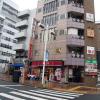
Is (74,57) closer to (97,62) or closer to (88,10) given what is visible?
(97,62)

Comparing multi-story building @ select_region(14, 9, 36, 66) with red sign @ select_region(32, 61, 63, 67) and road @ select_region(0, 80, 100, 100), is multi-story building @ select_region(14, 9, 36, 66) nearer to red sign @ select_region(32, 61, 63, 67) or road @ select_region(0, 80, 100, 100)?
red sign @ select_region(32, 61, 63, 67)

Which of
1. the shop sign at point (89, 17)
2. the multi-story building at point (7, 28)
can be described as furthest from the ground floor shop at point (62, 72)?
the multi-story building at point (7, 28)

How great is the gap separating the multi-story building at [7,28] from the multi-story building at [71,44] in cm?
2853

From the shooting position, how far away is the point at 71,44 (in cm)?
3784

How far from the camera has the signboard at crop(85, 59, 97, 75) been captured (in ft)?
124

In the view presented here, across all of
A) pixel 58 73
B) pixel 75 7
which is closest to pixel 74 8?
pixel 75 7

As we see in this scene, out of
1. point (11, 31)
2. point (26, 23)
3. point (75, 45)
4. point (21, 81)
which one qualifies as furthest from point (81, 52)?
point (11, 31)

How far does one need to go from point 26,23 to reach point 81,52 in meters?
19.4

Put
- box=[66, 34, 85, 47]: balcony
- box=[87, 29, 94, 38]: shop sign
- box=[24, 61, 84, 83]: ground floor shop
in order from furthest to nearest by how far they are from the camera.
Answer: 1. box=[87, 29, 94, 38]: shop sign
2. box=[66, 34, 85, 47]: balcony
3. box=[24, 61, 84, 83]: ground floor shop

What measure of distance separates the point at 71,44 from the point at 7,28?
39530 millimetres

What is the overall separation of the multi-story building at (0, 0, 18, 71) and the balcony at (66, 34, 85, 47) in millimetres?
32199

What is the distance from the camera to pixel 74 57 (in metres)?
37.8

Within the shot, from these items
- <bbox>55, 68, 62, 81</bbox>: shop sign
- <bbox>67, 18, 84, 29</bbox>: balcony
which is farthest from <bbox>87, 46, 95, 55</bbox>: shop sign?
<bbox>55, 68, 62, 81</bbox>: shop sign

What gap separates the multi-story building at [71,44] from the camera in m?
37.8
